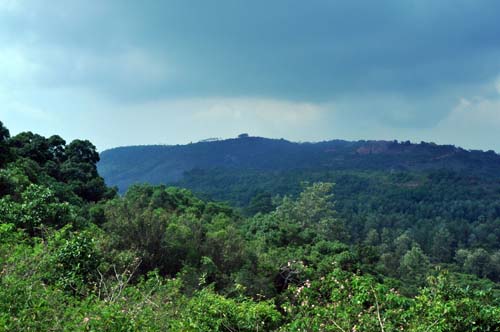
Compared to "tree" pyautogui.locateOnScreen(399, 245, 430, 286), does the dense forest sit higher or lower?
higher

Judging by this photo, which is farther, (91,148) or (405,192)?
(405,192)

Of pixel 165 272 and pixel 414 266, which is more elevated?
pixel 165 272

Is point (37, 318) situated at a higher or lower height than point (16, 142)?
lower

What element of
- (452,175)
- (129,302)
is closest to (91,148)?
(129,302)

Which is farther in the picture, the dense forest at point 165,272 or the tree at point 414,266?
the tree at point 414,266

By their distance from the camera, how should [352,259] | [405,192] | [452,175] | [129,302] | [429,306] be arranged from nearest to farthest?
[429,306]
[129,302]
[352,259]
[405,192]
[452,175]

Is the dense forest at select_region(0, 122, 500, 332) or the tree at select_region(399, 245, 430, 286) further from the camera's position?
the tree at select_region(399, 245, 430, 286)

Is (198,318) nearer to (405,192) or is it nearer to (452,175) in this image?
(405,192)

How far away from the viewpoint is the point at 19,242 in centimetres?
975

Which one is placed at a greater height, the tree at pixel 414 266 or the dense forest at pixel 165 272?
the dense forest at pixel 165 272

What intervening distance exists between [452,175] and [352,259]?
106124mm

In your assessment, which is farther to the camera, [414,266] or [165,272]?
[414,266]

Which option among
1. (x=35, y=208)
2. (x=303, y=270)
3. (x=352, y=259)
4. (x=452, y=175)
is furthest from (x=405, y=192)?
(x=35, y=208)

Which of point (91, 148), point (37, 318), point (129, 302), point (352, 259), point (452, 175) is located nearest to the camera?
point (37, 318)
